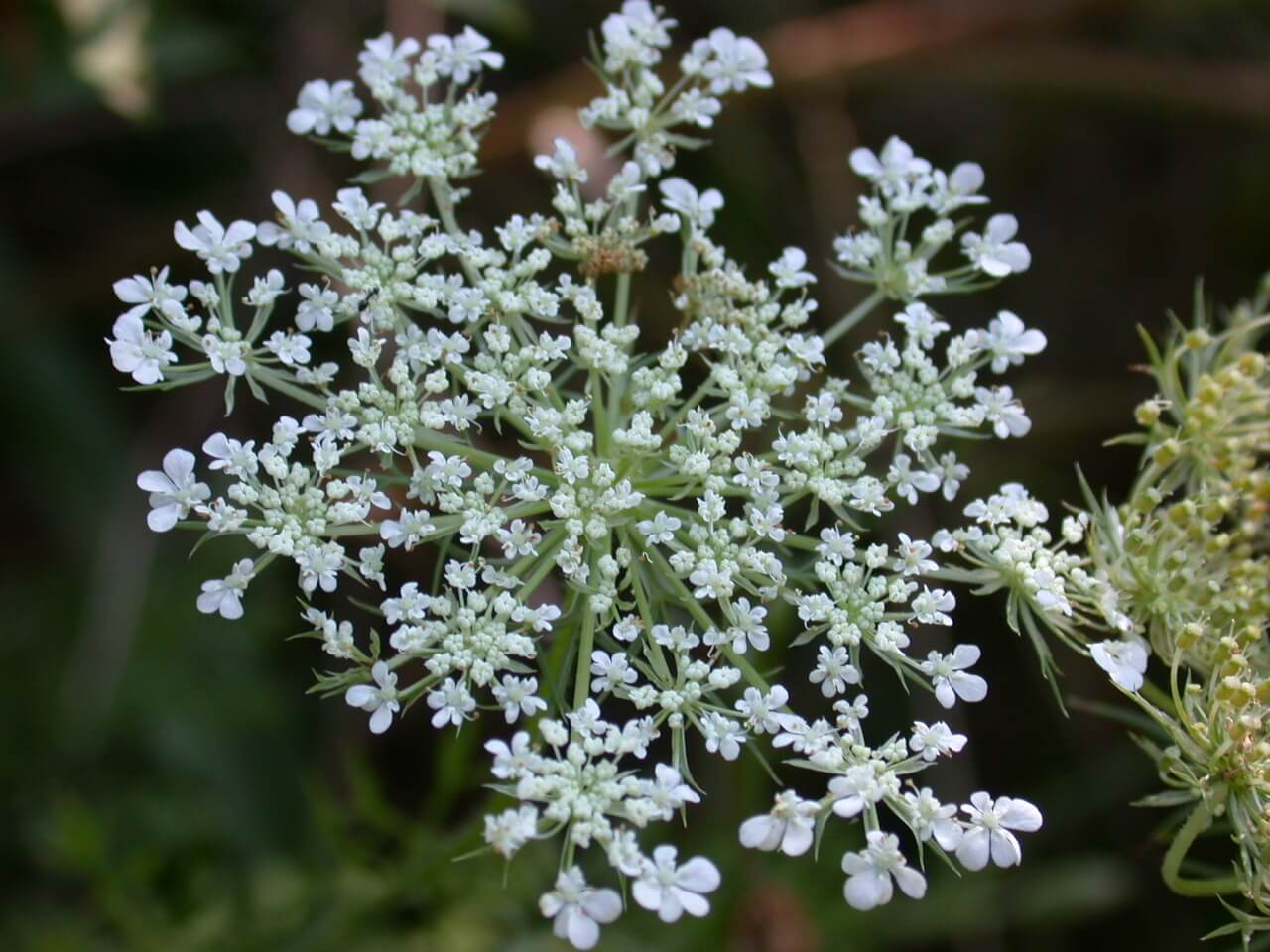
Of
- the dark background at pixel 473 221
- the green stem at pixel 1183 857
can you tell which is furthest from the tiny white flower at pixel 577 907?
the dark background at pixel 473 221

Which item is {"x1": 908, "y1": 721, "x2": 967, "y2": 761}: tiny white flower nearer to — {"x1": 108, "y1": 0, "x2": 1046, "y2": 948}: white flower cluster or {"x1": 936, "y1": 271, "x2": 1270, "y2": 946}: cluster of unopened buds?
{"x1": 108, "y1": 0, "x2": 1046, "y2": 948}: white flower cluster

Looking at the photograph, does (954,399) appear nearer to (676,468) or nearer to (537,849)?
(676,468)

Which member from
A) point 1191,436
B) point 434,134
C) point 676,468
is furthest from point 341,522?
point 1191,436

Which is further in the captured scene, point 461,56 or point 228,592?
point 461,56

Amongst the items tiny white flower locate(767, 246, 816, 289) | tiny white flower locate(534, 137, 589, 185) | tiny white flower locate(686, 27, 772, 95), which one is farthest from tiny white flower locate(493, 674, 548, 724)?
tiny white flower locate(686, 27, 772, 95)

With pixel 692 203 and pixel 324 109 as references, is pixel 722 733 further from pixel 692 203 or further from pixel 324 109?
pixel 324 109

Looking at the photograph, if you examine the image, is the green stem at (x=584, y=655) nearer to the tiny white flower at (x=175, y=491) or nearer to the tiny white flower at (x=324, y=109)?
the tiny white flower at (x=175, y=491)

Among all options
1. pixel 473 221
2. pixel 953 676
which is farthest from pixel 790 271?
pixel 473 221
